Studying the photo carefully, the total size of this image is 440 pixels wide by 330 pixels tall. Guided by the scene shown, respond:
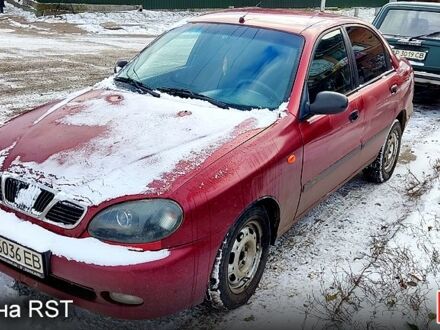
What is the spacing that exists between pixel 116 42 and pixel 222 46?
11003mm

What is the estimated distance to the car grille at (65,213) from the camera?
8.43 ft

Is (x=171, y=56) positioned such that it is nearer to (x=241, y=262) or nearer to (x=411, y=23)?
(x=241, y=262)

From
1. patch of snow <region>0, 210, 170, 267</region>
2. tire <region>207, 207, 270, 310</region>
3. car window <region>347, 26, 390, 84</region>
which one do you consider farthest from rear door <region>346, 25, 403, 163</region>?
patch of snow <region>0, 210, 170, 267</region>

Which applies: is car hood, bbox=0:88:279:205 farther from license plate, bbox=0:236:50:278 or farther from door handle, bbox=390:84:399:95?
door handle, bbox=390:84:399:95

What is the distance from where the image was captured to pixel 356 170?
179 inches

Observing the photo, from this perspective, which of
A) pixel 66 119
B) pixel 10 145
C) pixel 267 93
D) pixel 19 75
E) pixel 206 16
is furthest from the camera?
pixel 19 75

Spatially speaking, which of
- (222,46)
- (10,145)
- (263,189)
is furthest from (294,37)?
(10,145)

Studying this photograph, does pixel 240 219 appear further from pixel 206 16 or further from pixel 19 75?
pixel 19 75

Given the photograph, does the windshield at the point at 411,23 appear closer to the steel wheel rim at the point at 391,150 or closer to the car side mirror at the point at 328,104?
the steel wheel rim at the point at 391,150

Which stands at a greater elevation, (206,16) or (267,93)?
(206,16)

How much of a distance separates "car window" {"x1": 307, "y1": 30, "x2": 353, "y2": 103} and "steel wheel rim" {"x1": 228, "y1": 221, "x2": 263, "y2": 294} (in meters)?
1.07

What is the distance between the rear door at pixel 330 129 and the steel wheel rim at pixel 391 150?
2.97ft

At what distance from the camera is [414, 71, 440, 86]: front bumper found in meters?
7.87

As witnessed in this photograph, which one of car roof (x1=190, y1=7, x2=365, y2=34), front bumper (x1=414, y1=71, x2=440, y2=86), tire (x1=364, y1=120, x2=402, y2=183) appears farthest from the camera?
front bumper (x1=414, y1=71, x2=440, y2=86)
